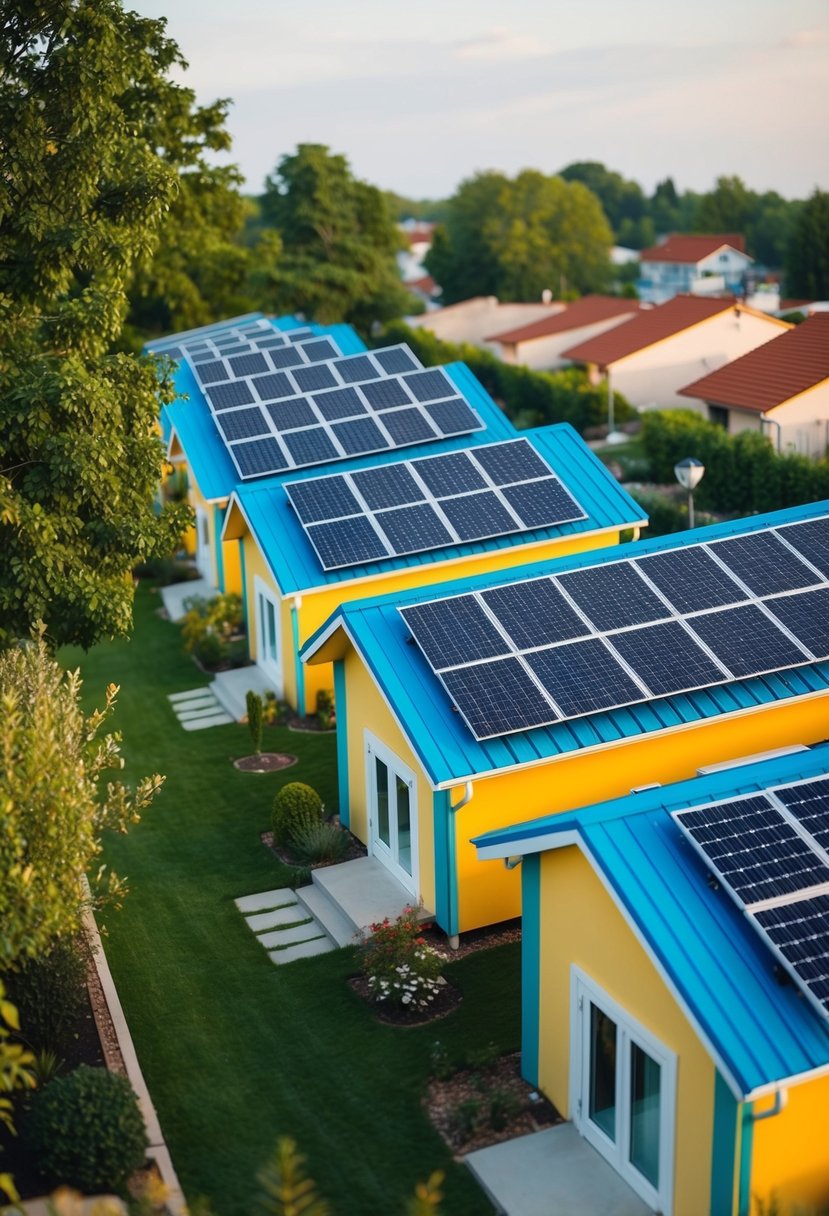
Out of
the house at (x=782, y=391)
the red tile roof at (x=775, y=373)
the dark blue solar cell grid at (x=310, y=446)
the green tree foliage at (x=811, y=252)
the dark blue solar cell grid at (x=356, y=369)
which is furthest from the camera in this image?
the green tree foliage at (x=811, y=252)

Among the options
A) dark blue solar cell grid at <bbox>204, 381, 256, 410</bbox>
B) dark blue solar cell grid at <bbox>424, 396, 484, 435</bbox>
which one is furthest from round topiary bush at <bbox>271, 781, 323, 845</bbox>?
dark blue solar cell grid at <bbox>204, 381, 256, 410</bbox>

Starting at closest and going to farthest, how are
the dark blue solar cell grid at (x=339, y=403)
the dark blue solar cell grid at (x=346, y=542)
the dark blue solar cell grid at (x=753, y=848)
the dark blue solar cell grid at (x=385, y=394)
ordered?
the dark blue solar cell grid at (x=753, y=848) → the dark blue solar cell grid at (x=346, y=542) → the dark blue solar cell grid at (x=339, y=403) → the dark blue solar cell grid at (x=385, y=394)

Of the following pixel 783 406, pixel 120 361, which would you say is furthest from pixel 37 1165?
pixel 783 406

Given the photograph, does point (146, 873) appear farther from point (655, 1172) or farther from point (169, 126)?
point (169, 126)

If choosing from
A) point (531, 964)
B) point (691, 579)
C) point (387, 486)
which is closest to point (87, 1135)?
point (531, 964)

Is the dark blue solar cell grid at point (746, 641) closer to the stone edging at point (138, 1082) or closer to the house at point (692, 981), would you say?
the house at point (692, 981)

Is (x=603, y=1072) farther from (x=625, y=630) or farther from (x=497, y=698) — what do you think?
(x=625, y=630)

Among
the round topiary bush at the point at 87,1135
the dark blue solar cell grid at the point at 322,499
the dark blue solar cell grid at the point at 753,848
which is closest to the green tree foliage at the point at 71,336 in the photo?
the dark blue solar cell grid at the point at 322,499
